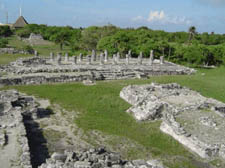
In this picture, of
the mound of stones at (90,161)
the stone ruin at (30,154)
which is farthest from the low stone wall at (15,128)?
the mound of stones at (90,161)

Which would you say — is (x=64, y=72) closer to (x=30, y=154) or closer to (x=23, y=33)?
(x=30, y=154)

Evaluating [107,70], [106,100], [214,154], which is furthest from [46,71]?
[214,154]

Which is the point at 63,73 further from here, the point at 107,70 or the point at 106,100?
the point at 106,100

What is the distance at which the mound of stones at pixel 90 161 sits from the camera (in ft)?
27.7

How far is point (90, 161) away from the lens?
8758mm

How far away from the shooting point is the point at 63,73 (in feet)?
84.9

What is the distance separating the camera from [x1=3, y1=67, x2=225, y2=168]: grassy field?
12070 millimetres

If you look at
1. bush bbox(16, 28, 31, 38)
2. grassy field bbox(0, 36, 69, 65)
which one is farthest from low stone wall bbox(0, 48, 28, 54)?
bush bbox(16, 28, 31, 38)

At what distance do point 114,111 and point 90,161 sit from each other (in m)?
8.32

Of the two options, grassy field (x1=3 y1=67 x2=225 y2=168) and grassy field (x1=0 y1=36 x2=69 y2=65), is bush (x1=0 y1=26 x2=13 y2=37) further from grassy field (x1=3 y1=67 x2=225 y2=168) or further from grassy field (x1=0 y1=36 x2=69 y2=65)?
grassy field (x1=3 y1=67 x2=225 y2=168)

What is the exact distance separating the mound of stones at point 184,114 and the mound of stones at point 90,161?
13.0 ft

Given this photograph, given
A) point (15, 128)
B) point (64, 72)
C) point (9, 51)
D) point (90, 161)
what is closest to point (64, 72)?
point (64, 72)

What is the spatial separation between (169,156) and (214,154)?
78.7 inches

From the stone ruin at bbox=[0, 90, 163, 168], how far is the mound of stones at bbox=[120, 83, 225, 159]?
3746 mm
